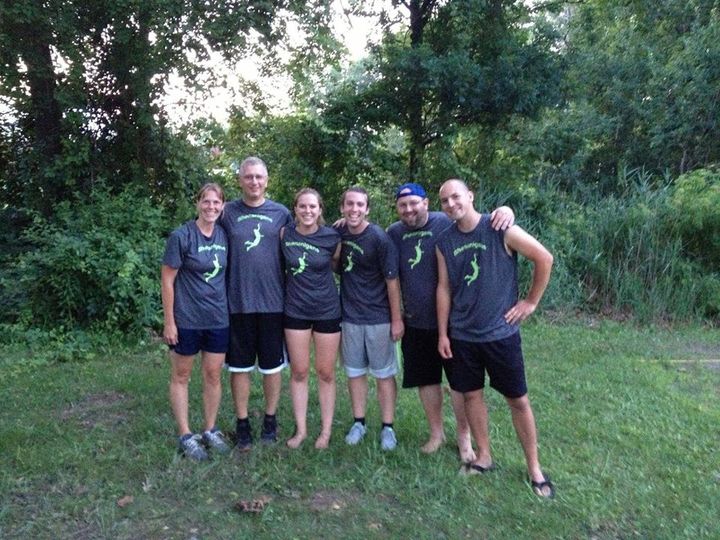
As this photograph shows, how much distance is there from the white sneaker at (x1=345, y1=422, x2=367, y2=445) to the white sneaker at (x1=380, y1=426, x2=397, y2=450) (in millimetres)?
141

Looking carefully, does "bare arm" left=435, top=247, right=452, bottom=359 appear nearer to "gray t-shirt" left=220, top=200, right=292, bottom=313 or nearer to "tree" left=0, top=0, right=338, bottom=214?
"gray t-shirt" left=220, top=200, right=292, bottom=313

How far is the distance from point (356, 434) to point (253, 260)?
1.42m

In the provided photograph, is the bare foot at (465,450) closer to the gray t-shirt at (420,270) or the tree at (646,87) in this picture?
the gray t-shirt at (420,270)

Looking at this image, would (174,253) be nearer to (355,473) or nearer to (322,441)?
(322,441)

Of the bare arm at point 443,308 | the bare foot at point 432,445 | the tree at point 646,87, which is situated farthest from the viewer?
the tree at point 646,87

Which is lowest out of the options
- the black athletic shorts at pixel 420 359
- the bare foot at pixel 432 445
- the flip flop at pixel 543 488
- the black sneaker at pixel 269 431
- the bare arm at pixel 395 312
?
the flip flop at pixel 543 488

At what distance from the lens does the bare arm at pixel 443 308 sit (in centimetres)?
431

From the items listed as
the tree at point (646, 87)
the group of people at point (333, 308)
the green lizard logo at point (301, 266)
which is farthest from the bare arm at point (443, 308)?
the tree at point (646, 87)

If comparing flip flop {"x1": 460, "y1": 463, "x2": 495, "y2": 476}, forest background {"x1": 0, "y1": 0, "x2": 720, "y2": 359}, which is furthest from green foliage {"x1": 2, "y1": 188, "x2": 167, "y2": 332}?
flip flop {"x1": 460, "y1": 463, "x2": 495, "y2": 476}

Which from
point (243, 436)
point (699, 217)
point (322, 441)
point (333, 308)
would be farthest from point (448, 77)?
point (243, 436)

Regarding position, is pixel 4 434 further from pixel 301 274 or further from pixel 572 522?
pixel 572 522

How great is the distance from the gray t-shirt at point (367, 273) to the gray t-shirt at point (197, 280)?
82 cm

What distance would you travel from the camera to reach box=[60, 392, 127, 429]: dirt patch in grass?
541 centimetres

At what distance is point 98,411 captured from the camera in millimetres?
5668
